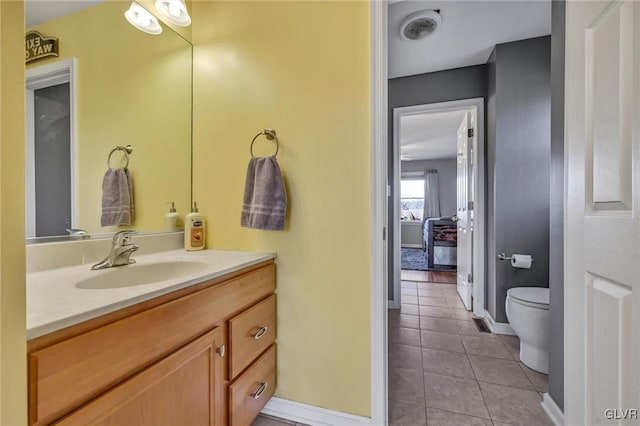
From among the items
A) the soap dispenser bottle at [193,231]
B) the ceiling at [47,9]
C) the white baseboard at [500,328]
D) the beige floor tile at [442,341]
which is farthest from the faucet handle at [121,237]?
the white baseboard at [500,328]

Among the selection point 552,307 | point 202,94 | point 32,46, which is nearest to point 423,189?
point 552,307

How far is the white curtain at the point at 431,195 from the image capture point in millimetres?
7223

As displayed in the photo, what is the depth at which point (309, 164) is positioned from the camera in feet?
4.32

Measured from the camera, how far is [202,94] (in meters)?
1.53

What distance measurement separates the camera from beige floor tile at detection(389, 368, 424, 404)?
1.49 meters

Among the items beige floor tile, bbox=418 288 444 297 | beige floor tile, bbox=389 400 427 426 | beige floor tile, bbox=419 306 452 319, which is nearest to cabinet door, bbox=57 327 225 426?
beige floor tile, bbox=389 400 427 426

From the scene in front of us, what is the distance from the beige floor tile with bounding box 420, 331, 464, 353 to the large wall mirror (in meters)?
2.00

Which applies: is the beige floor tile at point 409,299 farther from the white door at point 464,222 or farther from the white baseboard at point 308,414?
the white baseboard at point 308,414

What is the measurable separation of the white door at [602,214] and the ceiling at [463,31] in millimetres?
1209

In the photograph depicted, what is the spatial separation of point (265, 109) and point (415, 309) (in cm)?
246

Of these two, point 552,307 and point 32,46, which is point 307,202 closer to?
point 32,46

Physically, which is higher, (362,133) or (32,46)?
(32,46)

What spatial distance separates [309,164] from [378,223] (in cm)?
44
